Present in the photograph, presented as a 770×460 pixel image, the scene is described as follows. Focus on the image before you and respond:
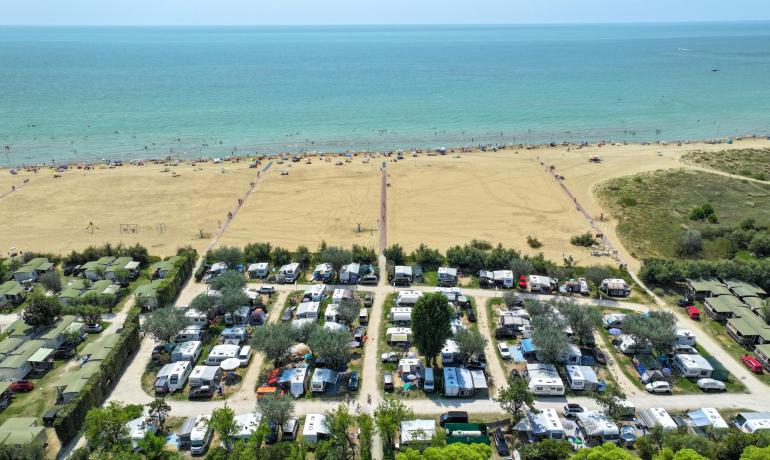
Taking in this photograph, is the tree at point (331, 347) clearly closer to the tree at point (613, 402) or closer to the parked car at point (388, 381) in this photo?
the parked car at point (388, 381)

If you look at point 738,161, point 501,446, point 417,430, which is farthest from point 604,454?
point 738,161

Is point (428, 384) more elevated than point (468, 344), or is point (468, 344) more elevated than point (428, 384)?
point (468, 344)

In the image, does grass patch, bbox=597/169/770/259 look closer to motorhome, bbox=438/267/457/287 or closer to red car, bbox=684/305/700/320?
red car, bbox=684/305/700/320

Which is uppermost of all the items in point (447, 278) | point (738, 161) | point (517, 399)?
point (738, 161)

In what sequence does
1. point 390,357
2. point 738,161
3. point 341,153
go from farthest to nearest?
point 341,153 < point 738,161 < point 390,357

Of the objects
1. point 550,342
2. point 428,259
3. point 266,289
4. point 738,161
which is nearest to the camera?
point 550,342

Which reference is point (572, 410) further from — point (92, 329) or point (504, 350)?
point (92, 329)

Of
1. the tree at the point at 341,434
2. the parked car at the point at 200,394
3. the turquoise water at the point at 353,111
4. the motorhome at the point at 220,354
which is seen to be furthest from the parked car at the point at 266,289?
the turquoise water at the point at 353,111

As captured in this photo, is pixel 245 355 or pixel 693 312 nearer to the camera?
pixel 245 355
